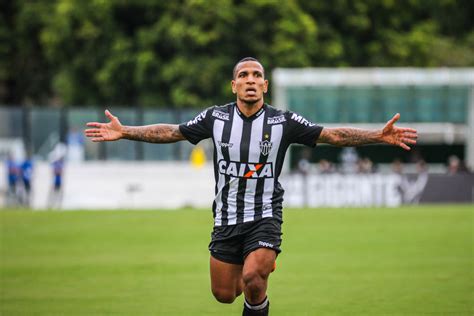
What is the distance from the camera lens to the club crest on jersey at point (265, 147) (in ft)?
29.6

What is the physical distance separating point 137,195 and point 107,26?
1509cm

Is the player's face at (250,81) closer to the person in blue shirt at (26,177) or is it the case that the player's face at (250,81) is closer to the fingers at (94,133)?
the fingers at (94,133)

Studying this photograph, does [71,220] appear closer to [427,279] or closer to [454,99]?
[427,279]

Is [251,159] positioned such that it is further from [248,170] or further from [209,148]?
[209,148]

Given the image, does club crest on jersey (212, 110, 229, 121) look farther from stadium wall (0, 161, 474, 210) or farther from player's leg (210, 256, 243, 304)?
stadium wall (0, 161, 474, 210)

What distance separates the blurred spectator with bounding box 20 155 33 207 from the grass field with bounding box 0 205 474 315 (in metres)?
6.69

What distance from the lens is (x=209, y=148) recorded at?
119 ft

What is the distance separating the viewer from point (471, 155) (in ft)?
130

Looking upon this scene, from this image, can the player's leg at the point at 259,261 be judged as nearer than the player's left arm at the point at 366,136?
Yes

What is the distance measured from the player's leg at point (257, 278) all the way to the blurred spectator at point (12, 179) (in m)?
26.9

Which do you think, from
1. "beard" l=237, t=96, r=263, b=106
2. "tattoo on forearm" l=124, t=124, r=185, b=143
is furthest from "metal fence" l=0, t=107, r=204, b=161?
"beard" l=237, t=96, r=263, b=106

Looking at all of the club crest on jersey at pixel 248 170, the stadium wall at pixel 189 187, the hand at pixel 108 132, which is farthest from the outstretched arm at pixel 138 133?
the stadium wall at pixel 189 187

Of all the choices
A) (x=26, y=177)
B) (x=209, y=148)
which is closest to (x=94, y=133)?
(x=26, y=177)

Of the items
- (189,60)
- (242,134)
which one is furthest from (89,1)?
(242,134)
